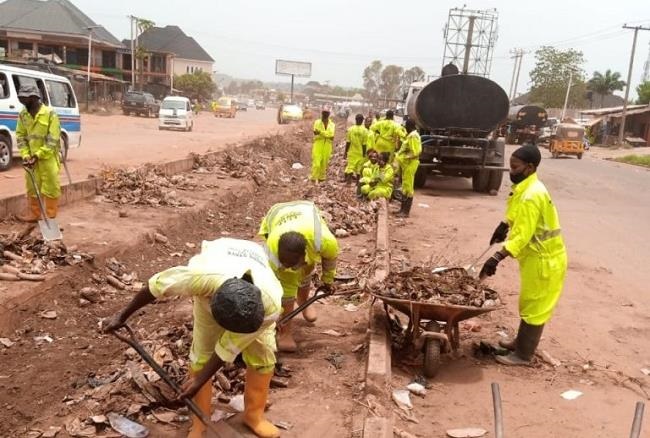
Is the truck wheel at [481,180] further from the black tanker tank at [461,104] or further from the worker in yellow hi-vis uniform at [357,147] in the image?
the worker in yellow hi-vis uniform at [357,147]

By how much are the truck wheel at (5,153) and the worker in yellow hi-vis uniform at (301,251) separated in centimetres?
882

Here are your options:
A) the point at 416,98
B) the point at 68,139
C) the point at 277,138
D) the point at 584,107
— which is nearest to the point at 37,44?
the point at 277,138

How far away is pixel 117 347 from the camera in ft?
15.9

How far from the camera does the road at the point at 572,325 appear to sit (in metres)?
4.00

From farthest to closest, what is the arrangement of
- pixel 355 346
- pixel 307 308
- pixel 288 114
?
pixel 288 114, pixel 307 308, pixel 355 346

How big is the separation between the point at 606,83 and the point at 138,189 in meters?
60.7

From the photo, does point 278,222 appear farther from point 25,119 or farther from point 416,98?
point 416,98

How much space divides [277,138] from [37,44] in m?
29.7

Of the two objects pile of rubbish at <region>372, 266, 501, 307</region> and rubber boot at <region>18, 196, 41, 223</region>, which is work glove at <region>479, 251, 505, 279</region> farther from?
rubber boot at <region>18, 196, 41, 223</region>

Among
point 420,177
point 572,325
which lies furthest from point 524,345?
point 420,177

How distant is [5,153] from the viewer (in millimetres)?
11258

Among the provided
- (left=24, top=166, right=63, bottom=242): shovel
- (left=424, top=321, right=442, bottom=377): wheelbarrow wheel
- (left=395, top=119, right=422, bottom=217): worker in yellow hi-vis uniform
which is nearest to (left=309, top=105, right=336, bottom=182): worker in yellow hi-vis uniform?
(left=395, top=119, right=422, bottom=217): worker in yellow hi-vis uniform

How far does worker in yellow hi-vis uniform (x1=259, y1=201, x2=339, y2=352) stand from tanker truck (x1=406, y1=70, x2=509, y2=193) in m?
8.95

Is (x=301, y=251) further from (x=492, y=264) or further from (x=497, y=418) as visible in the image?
(x=492, y=264)
